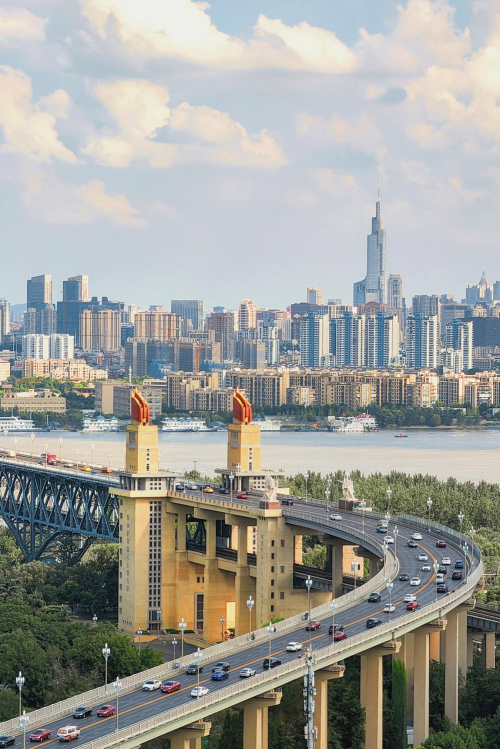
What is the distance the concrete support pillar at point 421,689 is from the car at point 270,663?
3751mm

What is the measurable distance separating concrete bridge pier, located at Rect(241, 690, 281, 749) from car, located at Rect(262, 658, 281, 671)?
0.43m

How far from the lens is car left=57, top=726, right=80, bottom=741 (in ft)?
63.4

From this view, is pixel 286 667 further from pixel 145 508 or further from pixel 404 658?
pixel 145 508

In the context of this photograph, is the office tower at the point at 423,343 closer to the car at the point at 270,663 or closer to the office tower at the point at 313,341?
the office tower at the point at 313,341

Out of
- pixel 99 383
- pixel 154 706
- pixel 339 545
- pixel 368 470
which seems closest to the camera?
pixel 154 706

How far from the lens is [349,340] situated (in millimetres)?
188625

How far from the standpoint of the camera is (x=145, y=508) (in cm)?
3644

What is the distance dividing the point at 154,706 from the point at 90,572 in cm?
1790

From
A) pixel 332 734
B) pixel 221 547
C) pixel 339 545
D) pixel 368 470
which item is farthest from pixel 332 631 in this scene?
pixel 368 470

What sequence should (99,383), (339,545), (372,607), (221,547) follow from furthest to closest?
(99,383) < (221,547) < (339,545) < (372,607)

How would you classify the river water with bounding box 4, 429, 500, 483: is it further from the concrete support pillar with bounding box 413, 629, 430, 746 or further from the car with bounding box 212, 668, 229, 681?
the car with bounding box 212, 668, 229, 681

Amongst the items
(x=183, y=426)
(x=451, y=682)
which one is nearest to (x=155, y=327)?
(x=183, y=426)

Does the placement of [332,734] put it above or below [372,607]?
below

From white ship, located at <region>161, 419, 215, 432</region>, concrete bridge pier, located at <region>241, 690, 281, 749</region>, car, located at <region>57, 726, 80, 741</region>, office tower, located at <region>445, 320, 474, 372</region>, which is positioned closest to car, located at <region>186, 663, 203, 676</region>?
concrete bridge pier, located at <region>241, 690, 281, 749</region>
